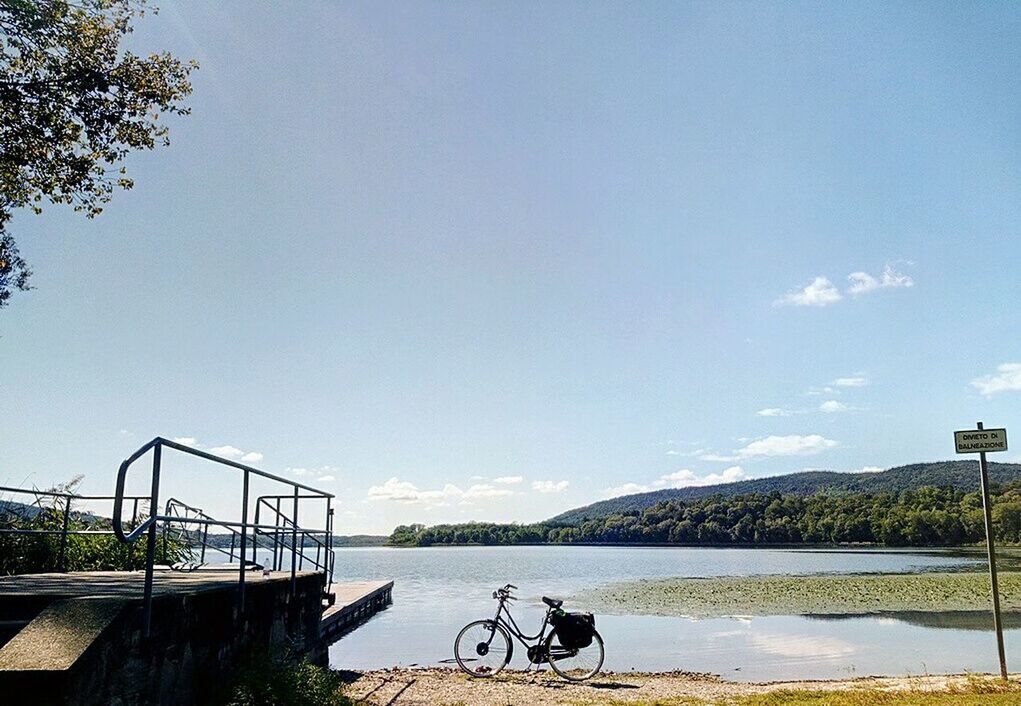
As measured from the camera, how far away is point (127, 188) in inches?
490

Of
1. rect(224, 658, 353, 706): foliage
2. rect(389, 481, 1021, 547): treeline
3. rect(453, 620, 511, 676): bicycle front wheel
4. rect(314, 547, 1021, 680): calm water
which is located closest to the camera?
rect(224, 658, 353, 706): foliage

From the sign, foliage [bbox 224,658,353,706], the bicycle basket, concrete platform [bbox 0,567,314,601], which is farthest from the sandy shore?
the sign

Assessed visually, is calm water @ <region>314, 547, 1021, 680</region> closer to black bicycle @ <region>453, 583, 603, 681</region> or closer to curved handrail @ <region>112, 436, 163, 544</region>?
black bicycle @ <region>453, 583, 603, 681</region>

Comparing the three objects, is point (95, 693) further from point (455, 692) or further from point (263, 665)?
point (455, 692)

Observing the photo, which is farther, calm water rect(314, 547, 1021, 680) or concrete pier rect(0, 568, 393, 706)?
calm water rect(314, 547, 1021, 680)

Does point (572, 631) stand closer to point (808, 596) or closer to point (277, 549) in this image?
point (277, 549)

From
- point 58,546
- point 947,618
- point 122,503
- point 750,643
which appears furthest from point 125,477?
point 947,618

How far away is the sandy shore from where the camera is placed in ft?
30.6

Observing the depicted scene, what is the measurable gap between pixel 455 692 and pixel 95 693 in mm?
6373

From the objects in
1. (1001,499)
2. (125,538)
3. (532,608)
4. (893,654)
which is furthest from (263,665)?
Answer: (1001,499)

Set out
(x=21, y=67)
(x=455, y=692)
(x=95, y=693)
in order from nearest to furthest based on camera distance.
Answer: (x=95, y=693) < (x=455, y=692) < (x=21, y=67)

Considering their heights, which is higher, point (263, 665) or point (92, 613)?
point (92, 613)

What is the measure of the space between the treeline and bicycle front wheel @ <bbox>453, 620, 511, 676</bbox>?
7573cm

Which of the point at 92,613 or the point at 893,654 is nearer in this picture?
the point at 92,613
